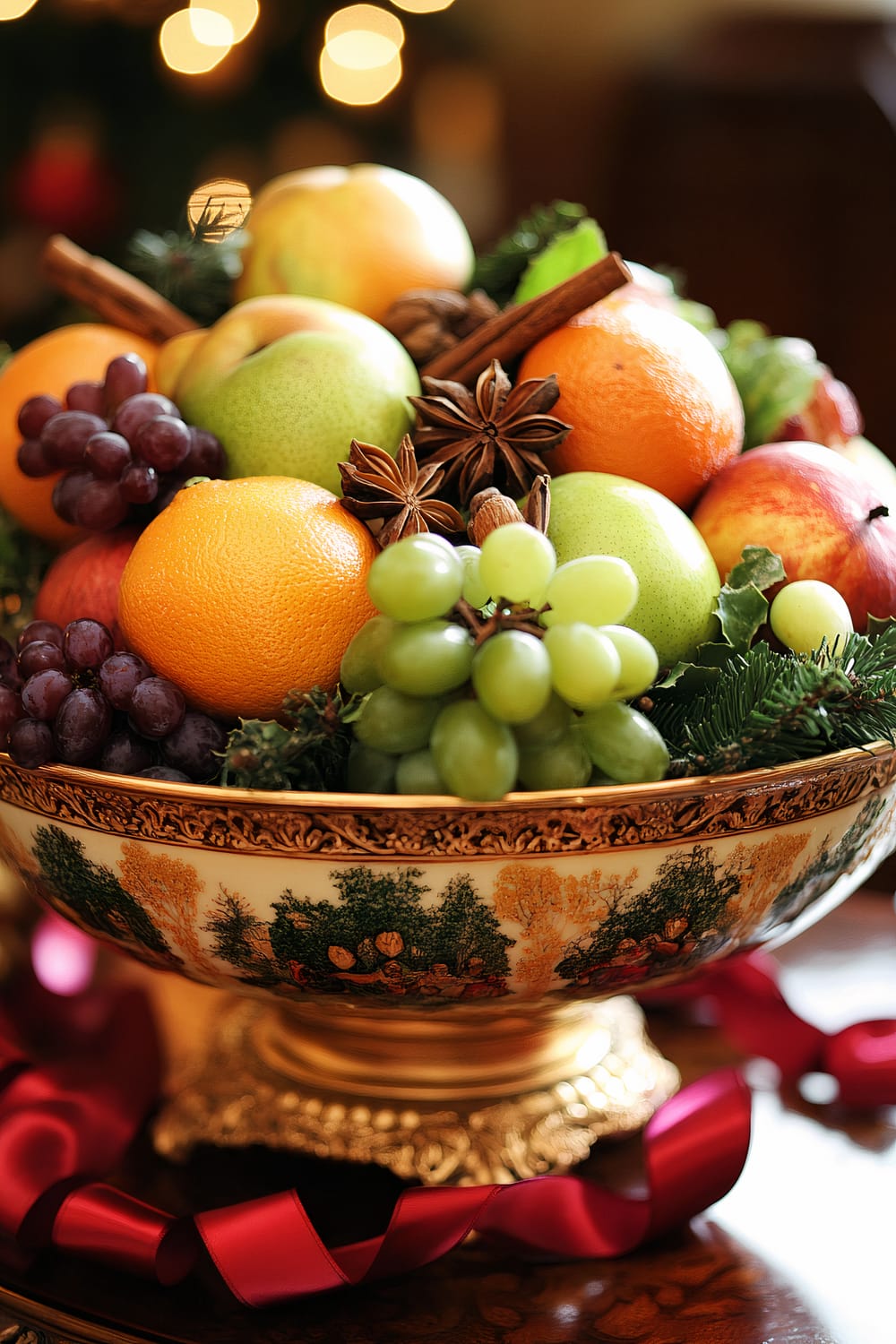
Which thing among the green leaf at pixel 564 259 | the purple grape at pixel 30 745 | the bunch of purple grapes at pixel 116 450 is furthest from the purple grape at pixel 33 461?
the green leaf at pixel 564 259

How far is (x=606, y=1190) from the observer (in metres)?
0.49

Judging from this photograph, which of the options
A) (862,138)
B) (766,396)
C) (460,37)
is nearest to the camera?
(766,396)

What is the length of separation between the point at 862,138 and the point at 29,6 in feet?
5.03

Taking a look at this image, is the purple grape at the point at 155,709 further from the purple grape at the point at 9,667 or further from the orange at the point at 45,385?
the orange at the point at 45,385

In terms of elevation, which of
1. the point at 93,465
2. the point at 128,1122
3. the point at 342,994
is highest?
the point at 93,465

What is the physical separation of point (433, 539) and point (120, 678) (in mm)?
160

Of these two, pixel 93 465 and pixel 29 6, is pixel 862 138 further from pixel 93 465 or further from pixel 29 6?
pixel 93 465

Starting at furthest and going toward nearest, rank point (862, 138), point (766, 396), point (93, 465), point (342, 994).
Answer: point (862, 138) < point (766, 396) < point (93, 465) < point (342, 994)

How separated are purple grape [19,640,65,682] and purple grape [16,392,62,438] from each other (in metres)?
0.19

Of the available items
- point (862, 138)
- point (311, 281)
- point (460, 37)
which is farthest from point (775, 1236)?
point (460, 37)

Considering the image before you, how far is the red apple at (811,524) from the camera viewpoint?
0.60 m

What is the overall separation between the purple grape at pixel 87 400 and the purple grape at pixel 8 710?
0.23 meters

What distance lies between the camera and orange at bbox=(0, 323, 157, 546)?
72 cm

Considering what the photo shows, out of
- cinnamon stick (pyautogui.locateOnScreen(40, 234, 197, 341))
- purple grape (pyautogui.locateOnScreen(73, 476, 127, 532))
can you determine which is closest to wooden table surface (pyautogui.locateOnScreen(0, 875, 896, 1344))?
purple grape (pyautogui.locateOnScreen(73, 476, 127, 532))
